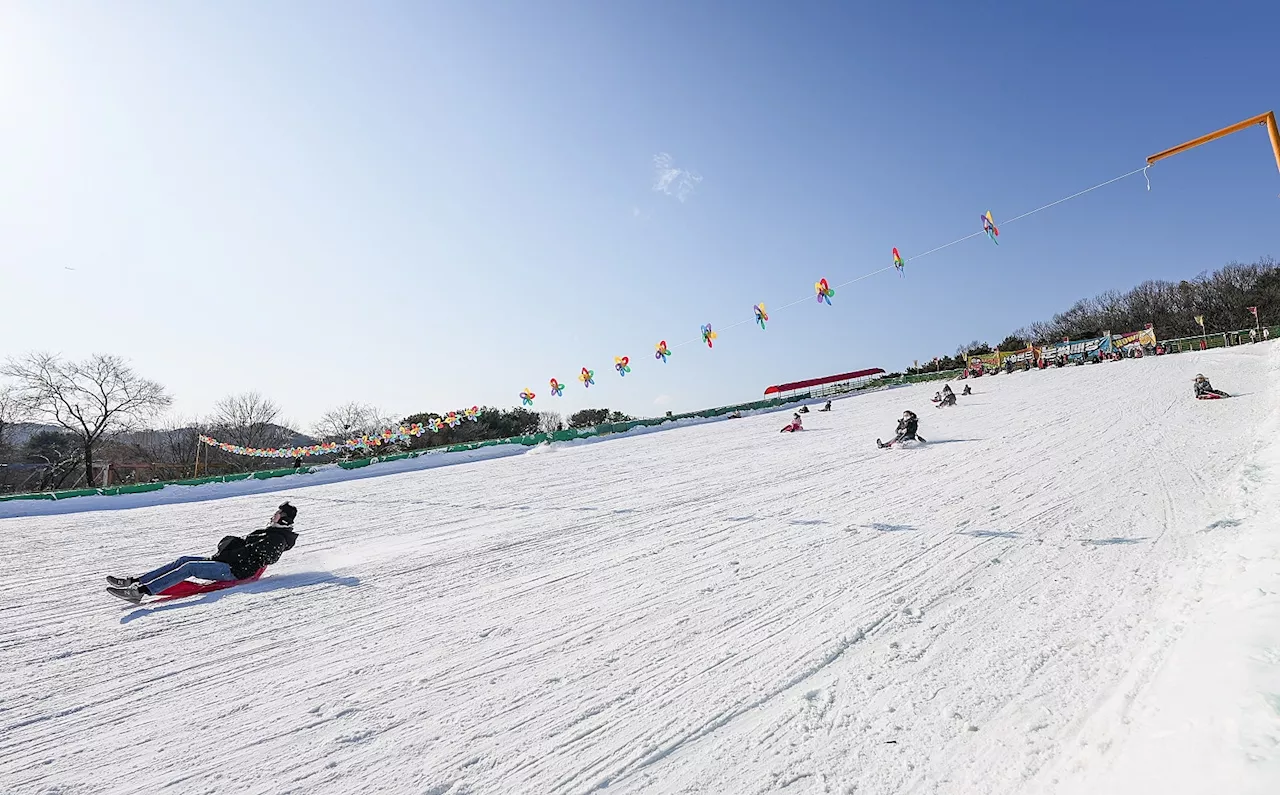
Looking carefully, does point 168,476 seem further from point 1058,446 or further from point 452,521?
point 1058,446

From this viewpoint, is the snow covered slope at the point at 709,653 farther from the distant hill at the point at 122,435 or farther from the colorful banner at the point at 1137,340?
the colorful banner at the point at 1137,340

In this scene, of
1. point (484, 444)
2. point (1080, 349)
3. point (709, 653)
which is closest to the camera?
point (709, 653)

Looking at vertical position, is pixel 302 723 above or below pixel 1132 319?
below

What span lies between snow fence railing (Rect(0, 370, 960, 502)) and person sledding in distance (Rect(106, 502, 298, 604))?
14.4 metres

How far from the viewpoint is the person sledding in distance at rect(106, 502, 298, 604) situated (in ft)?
16.6

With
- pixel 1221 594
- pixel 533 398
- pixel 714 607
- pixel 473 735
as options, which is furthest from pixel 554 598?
pixel 533 398

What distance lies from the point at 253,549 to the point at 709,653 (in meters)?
5.36

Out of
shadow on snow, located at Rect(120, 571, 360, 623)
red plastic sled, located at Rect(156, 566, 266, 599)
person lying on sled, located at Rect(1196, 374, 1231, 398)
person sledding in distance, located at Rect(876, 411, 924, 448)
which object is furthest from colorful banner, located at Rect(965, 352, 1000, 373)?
red plastic sled, located at Rect(156, 566, 266, 599)

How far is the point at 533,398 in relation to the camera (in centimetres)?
2409

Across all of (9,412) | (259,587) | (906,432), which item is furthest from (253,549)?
(9,412)

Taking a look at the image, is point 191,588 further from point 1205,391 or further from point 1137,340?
point 1137,340

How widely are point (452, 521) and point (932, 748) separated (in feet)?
25.1

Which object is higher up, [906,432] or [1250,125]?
[1250,125]

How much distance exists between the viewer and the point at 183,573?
515 cm
